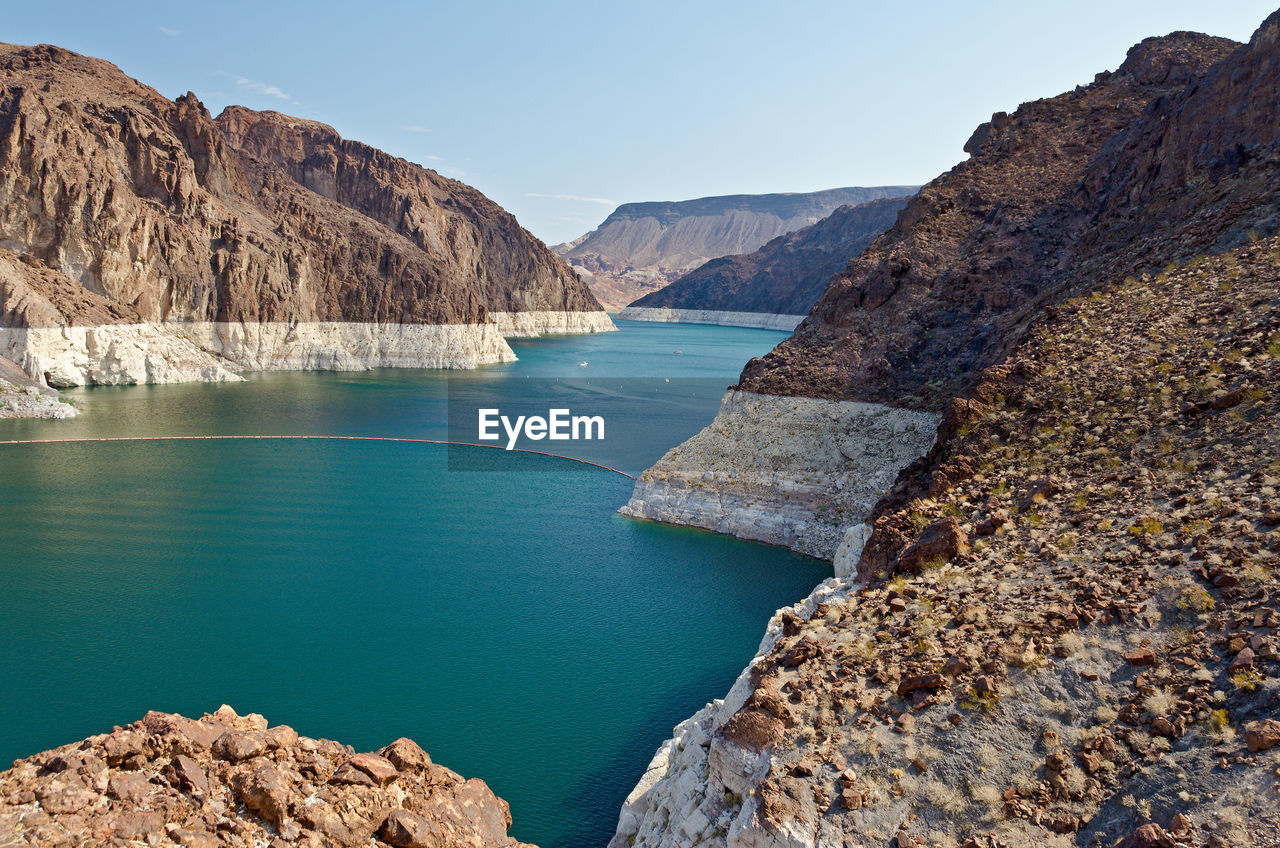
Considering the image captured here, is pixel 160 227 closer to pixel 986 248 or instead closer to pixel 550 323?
pixel 986 248

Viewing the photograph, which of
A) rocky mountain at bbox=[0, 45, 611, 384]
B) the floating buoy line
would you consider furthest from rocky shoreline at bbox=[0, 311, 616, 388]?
the floating buoy line

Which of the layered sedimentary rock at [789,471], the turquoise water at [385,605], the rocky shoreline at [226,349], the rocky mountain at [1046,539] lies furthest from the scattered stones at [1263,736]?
the rocky shoreline at [226,349]

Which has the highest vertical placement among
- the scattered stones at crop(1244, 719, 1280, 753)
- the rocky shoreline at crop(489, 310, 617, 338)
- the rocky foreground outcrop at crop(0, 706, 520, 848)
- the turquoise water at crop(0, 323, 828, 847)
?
the rocky shoreline at crop(489, 310, 617, 338)

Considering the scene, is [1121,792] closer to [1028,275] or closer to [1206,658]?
[1206,658]

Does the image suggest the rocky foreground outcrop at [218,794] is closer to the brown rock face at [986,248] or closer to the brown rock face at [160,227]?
the brown rock face at [986,248]

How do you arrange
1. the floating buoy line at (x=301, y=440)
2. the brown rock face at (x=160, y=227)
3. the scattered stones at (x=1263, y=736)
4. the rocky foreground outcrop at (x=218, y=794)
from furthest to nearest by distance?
the brown rock face at (x=160, y=227)
the floating buoy line at (x=301, y=440)
the scattered stones at (x=1263, y=736)
the rocky foreground outcrop at (x=218, y=794)

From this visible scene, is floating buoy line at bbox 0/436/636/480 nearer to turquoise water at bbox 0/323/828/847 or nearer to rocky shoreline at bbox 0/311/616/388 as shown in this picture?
turquoise water at bbox 0/323/828/847
